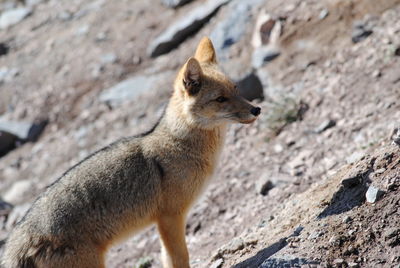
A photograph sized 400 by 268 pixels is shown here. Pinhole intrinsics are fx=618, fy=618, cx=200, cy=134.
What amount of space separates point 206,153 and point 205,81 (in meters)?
0.88

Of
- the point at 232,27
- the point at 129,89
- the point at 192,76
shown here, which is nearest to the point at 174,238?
the point at 192,76

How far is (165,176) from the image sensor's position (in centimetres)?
730

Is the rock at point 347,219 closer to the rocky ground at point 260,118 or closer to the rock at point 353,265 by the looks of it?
the rocky ground at point 260,118

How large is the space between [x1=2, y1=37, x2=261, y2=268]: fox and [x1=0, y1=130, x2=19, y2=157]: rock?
862 cm

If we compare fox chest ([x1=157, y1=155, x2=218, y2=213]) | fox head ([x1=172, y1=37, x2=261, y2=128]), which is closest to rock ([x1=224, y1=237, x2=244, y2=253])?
fox chest ([x1=157, y1=155, x2=218, y2=213])

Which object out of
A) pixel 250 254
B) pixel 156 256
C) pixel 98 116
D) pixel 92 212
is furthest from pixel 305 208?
pixel 98 116

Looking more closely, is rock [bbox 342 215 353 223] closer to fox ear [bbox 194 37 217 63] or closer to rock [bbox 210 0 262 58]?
fox ear [bbox 194 37 217 63]

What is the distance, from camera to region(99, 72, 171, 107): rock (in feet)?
47.8

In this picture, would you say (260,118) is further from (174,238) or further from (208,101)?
(174,238)

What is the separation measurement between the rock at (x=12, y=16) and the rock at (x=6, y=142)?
6778 millimetres

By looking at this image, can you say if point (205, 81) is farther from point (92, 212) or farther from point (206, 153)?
point (92, 212)

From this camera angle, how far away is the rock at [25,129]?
50.6ft

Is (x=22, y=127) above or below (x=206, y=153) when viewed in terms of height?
below

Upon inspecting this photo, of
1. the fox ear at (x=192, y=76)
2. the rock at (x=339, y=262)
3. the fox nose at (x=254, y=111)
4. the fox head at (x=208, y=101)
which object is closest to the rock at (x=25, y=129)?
the fox head at (x=208, y=101)
